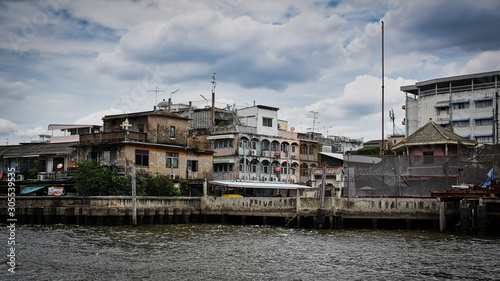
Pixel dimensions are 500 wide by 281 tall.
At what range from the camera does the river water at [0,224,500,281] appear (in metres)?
21.7

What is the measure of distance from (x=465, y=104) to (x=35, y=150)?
54.3m

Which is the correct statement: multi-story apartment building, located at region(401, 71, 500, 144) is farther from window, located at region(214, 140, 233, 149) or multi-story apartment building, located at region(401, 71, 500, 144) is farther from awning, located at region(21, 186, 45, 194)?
awning, located at region(21, 186, 45, 194)

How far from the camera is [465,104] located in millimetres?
68750

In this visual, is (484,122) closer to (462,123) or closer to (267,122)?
(462,123)

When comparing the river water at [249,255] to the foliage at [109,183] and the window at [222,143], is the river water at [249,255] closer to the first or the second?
the foliage at [109,183]

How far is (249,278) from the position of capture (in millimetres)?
21078

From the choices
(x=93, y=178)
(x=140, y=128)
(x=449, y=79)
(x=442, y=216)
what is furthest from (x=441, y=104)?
(x=93, y=178)

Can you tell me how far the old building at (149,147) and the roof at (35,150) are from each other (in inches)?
205

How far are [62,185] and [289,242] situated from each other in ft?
91.2

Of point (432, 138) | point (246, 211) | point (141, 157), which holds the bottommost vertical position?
point (246, 211)

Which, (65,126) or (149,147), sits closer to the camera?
(149,147)

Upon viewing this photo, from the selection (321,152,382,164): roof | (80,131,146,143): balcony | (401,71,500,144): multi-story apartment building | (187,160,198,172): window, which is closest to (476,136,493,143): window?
(401,71,500,144): multi-story apartment building

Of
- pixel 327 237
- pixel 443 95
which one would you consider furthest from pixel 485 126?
pixel 327 237

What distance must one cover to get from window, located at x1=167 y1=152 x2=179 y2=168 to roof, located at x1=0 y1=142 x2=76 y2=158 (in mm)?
11422
